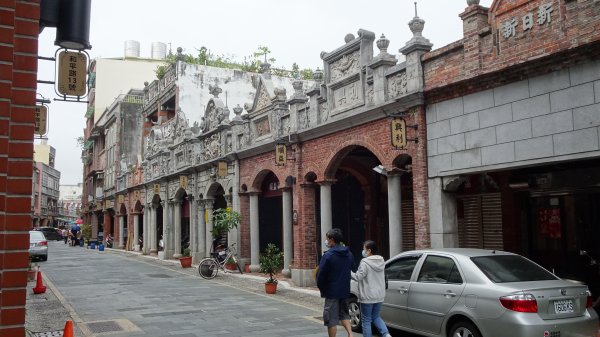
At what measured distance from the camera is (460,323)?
22.8ft

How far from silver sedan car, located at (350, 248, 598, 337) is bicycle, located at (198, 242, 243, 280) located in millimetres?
10865

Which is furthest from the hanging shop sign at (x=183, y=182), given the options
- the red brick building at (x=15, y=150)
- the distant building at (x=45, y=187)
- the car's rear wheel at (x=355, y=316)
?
the distant building at (x=45, y=187)

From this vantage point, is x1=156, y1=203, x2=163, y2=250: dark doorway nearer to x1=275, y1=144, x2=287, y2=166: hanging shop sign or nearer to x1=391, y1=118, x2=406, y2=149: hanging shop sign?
x1=275, y1=144, x2=287, y2=166: hanging shop sign

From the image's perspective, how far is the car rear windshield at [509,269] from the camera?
6.82 m

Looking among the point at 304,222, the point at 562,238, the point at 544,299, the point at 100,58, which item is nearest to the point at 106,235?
the point at 100,58

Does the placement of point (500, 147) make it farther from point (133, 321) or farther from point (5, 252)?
point (5, 252)

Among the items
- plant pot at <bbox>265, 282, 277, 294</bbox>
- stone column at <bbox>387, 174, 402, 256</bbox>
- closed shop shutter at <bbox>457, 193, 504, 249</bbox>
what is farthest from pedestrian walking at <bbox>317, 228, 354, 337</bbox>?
plant pot at <bbox>265, 282, 277, 294</bbox>

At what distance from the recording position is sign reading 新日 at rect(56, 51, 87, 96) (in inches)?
178

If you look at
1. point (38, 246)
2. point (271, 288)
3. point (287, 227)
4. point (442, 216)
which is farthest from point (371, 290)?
point (38, 246)

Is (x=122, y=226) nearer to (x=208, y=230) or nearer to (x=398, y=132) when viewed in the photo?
(x=208, y=230)

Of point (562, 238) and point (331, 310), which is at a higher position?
point (562, 238)

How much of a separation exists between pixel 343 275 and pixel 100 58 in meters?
50.8

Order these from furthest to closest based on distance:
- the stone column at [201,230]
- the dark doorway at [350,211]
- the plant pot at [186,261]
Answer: the stone column at [201,230] < the plant pot at [186,261] < the dark doorway at [350,211]

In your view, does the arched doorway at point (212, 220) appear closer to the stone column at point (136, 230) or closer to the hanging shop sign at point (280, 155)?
the hanging shop sign at point (280, 155)
